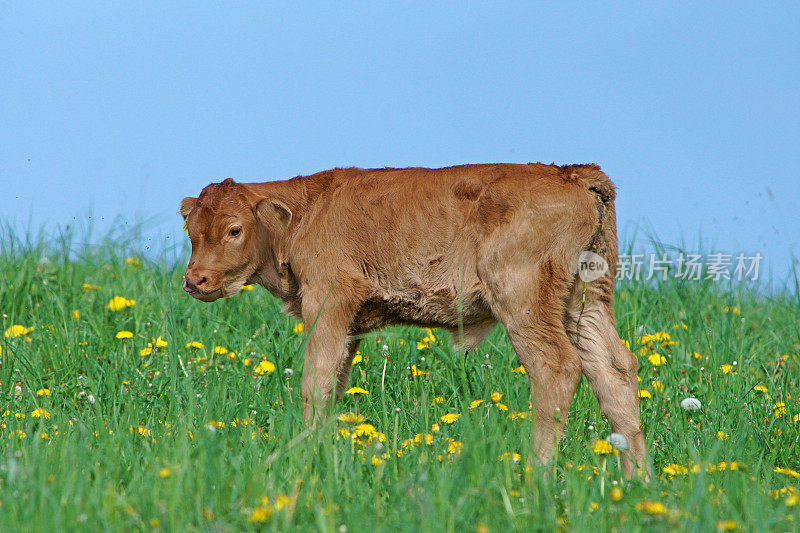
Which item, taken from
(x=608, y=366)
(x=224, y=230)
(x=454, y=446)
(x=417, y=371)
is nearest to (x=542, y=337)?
(x=608, y=366)

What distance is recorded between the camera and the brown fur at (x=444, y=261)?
201 inches

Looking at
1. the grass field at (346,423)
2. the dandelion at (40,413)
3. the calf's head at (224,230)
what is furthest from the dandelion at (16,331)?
the calf's head at (224,230)

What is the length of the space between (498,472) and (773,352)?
540 cm

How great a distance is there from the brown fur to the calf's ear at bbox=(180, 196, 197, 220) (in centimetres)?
33

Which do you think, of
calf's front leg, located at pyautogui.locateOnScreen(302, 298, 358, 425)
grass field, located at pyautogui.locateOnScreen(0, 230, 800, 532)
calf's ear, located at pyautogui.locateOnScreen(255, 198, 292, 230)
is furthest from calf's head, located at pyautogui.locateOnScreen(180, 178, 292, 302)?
calf's front leg, located at pyautogui.locateOnScreen(302, 298, 358, 425)

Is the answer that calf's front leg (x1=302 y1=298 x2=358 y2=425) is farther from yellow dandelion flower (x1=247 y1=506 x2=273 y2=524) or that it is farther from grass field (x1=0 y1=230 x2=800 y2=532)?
yellow dandelion flower (x1=247 y1=506 x2=273 y2=524)

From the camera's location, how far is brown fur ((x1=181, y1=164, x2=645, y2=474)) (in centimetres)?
510

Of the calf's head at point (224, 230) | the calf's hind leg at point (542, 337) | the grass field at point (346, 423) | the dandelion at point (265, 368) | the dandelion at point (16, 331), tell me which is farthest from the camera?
the dandelion at point (16, 331)

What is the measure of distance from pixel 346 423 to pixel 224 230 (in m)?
1.50

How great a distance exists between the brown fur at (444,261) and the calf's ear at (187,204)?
33cm

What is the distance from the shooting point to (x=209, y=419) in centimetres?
496

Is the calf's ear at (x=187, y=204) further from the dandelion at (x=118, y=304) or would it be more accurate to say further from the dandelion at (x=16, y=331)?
the dandelion at (x=16, y=331)

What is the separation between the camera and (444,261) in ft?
17.3

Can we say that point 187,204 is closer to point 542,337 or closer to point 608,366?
point 542,337
